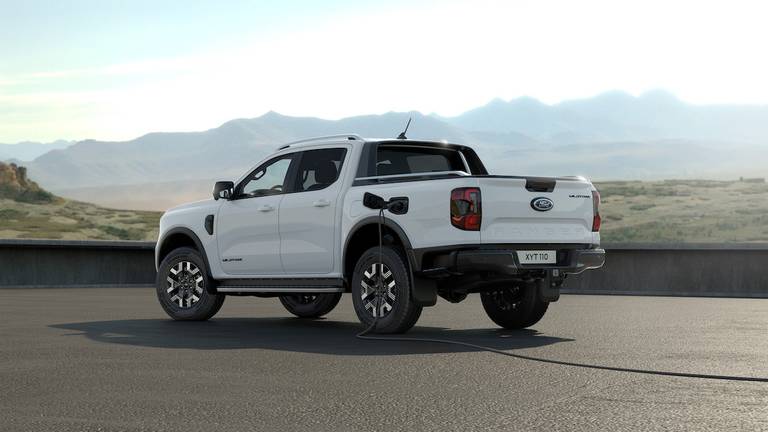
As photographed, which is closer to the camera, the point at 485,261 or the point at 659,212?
the point at 485,261

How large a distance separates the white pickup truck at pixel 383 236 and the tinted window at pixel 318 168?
14 millimetres

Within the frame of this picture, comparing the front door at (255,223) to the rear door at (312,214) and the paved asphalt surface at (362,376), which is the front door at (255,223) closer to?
the rear door at (312,214)

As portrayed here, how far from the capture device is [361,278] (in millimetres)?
11672

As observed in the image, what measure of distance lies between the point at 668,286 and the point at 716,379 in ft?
43.0

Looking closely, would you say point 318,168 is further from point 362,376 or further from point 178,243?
point 362,376

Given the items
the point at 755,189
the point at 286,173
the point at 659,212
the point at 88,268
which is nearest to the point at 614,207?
the point at 659,212

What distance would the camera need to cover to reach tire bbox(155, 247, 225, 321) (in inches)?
536

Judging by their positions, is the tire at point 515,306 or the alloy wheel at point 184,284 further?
the alloy wheel at point 184,284

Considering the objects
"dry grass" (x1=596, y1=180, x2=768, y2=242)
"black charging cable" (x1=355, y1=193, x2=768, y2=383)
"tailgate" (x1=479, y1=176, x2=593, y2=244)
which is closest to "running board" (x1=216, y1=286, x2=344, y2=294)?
"black charging cable" (x1=355, y1=193, x2=768, y2=383)

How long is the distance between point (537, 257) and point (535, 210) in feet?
1.55

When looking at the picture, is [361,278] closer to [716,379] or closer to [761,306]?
[716,379]

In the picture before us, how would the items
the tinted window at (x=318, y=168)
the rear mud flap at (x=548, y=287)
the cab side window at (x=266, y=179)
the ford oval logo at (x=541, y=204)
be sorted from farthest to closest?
the cab side window at (x=266, y=179)
the tinted window at (x=318, y=168)
the rear mud flap at (x=548, y=287)
the ford oval logo at (x=541, y=204)

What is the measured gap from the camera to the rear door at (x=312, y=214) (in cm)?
1222

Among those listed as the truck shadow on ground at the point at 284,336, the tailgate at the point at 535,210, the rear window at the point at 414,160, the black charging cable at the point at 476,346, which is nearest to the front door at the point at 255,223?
the truck shadow on ground at the point at 284,336
